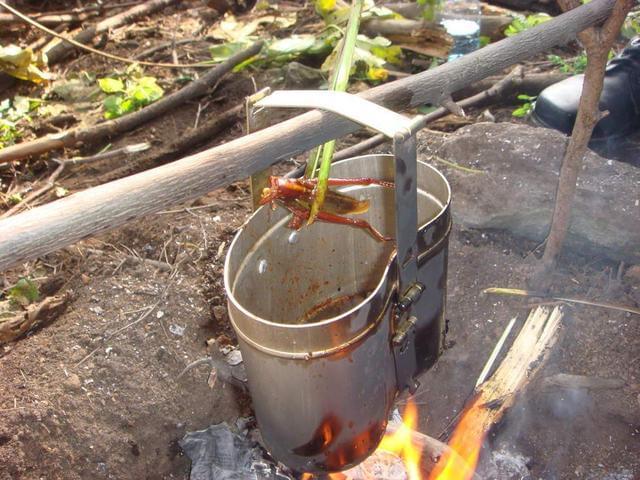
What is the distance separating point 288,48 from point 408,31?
3.43ft

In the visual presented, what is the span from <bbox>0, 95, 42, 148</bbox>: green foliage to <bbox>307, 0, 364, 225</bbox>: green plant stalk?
346cm

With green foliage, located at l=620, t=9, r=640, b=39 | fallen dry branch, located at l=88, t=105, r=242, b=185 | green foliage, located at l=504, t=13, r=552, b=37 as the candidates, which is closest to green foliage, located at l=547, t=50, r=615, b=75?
green foliage, located at l=620, t=9, r=640, b=39

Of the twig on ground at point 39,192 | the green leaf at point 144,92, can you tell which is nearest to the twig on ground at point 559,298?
the twig on ground at point 39,192

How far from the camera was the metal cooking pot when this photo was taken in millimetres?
1501

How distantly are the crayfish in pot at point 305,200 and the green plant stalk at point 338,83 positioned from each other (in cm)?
3

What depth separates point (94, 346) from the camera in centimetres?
251

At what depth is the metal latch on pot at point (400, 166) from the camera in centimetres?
141

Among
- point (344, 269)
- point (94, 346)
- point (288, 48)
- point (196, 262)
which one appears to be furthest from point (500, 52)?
point (288, 48)

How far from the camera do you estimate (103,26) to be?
5996mm

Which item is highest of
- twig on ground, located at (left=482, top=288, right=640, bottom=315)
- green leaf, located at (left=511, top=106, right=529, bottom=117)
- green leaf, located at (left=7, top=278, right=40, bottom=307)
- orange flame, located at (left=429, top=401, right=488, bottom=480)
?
green leaf, located at (left=7, top=278, right=40, bottom=307)

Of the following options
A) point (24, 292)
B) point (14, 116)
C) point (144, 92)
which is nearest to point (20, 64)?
point (14, 116)

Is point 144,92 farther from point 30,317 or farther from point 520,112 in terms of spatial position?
point 520,112

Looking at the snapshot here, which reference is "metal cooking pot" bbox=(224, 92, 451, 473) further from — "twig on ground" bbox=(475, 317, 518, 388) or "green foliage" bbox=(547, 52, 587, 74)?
"green foliage" bbox=(547, 52, 587, 74)

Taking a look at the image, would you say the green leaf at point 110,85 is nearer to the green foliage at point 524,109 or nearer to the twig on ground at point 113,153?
the twig on ground at point 113,153
